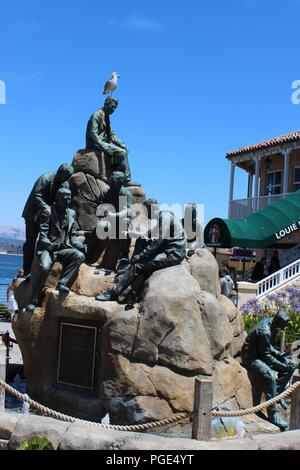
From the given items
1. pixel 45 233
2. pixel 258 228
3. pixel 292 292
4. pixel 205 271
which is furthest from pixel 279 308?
pixel 45 233

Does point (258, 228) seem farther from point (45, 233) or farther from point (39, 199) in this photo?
point (45, 233)

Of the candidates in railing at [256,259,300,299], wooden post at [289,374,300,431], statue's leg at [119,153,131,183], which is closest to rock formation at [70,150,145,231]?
statue's leg at [119,153,131,183]

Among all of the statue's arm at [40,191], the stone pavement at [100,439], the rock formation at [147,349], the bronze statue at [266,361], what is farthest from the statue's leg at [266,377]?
the statue's arm at [40,191]

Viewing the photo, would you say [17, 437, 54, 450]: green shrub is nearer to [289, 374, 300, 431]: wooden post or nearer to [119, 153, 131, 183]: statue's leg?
[289, 374, 300, 431]: wooden post

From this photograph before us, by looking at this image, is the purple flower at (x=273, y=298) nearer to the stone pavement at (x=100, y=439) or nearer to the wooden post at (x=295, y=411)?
the wooden post at (x=295, y=411)

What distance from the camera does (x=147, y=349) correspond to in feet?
27.4

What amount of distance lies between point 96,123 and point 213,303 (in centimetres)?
499

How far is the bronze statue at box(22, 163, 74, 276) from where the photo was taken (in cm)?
1043

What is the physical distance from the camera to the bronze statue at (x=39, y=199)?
411 inches

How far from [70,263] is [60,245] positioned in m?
0.55

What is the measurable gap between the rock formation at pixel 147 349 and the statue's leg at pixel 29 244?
1.92m

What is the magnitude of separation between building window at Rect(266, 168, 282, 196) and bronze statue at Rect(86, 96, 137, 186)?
2233cm

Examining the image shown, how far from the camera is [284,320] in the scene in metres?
9.34
